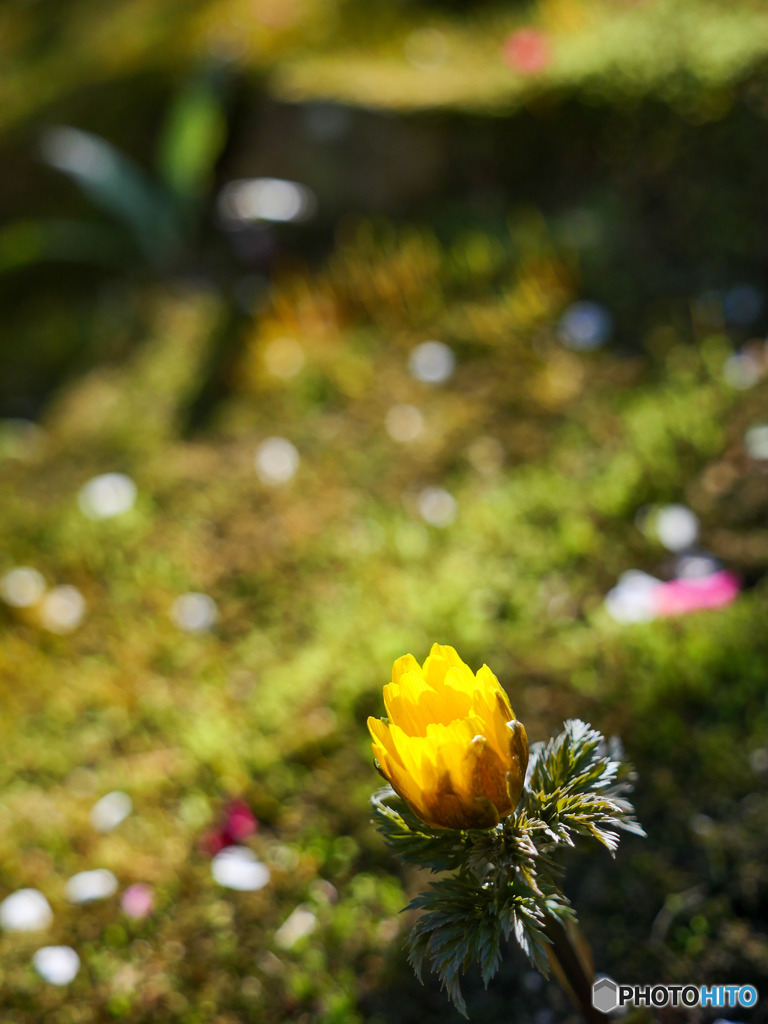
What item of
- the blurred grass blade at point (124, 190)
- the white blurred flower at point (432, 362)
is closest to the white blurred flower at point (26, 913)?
the white blurred flower at point (432, 362)

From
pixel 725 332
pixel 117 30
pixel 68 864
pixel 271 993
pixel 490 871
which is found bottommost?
pixel 271 993

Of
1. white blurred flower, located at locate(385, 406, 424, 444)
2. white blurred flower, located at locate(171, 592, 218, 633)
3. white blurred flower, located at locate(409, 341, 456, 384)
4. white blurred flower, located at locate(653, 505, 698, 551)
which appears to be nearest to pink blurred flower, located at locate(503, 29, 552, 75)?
white blurred flower, located at locate(409, 341, 456, 384)

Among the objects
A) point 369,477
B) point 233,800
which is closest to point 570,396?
point 369,477

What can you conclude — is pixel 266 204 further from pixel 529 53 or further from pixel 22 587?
pixel 22 587

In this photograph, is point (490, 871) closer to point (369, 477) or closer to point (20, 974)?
point (20, 974)

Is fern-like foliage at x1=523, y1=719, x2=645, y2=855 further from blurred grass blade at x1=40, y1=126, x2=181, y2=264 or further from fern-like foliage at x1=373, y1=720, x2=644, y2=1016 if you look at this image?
blurred grass blade at x1=40, y1=126, x2=181, y2=264

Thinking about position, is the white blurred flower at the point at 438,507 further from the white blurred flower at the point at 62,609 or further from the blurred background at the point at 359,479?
the white blurred flower at the point at 62,609
